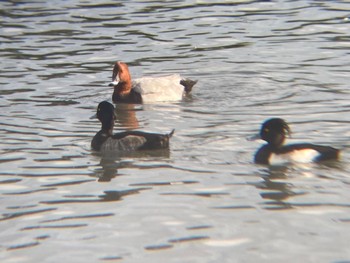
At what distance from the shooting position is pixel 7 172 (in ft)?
37.1

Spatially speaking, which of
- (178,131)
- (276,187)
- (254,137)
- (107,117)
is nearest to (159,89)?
(178,131)

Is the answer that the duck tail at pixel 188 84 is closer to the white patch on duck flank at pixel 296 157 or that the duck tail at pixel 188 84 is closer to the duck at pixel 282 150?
the duck at pixel 282 150

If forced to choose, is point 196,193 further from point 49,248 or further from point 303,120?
point 303,120

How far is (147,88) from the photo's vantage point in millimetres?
15891

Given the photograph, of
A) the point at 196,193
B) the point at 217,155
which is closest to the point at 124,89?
the point at 217,155

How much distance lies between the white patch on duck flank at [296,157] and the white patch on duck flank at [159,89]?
4457 millimetres

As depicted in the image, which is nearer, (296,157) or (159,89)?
(296,157)

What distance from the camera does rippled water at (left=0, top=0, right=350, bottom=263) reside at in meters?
8.95

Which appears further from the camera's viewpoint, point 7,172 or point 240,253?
point 7,172

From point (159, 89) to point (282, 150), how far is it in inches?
184

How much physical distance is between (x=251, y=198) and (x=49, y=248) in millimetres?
2138

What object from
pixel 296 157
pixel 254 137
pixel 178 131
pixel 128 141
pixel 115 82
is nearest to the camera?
pixel 296 157

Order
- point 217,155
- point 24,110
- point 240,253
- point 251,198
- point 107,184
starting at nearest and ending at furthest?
point 240,253, point 251,198, point 107,184, point 217,155, point 24,110

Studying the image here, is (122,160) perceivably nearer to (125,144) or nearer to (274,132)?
(125,144)
